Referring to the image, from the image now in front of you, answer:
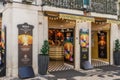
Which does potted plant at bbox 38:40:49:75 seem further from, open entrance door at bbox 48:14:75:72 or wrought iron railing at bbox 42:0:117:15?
wrought iron railing at bbox 42:0:117:15

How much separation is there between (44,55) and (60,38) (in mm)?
6557

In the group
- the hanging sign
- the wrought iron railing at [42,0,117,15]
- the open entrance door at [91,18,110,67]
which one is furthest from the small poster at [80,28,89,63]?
the hanging sign

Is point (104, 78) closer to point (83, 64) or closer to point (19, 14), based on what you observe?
point (83, 64)

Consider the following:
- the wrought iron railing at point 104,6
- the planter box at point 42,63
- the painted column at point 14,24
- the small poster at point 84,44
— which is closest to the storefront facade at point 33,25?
the painted column at point 14,24

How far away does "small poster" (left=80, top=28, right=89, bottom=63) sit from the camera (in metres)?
14.9

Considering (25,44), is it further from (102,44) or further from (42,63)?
(102,44)

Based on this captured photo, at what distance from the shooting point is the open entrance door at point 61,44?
14.3 meters

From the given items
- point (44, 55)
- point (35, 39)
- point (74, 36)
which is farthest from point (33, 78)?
point (74, 36)

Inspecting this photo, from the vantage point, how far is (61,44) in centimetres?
1902

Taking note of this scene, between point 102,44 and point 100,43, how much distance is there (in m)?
0.33

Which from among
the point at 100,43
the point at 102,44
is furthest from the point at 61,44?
the point at 102,44

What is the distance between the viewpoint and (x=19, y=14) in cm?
1203

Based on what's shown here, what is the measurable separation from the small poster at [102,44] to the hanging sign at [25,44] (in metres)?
7.35

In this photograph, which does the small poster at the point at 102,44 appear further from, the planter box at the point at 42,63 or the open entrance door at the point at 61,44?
the planter box at the point at 42,63
